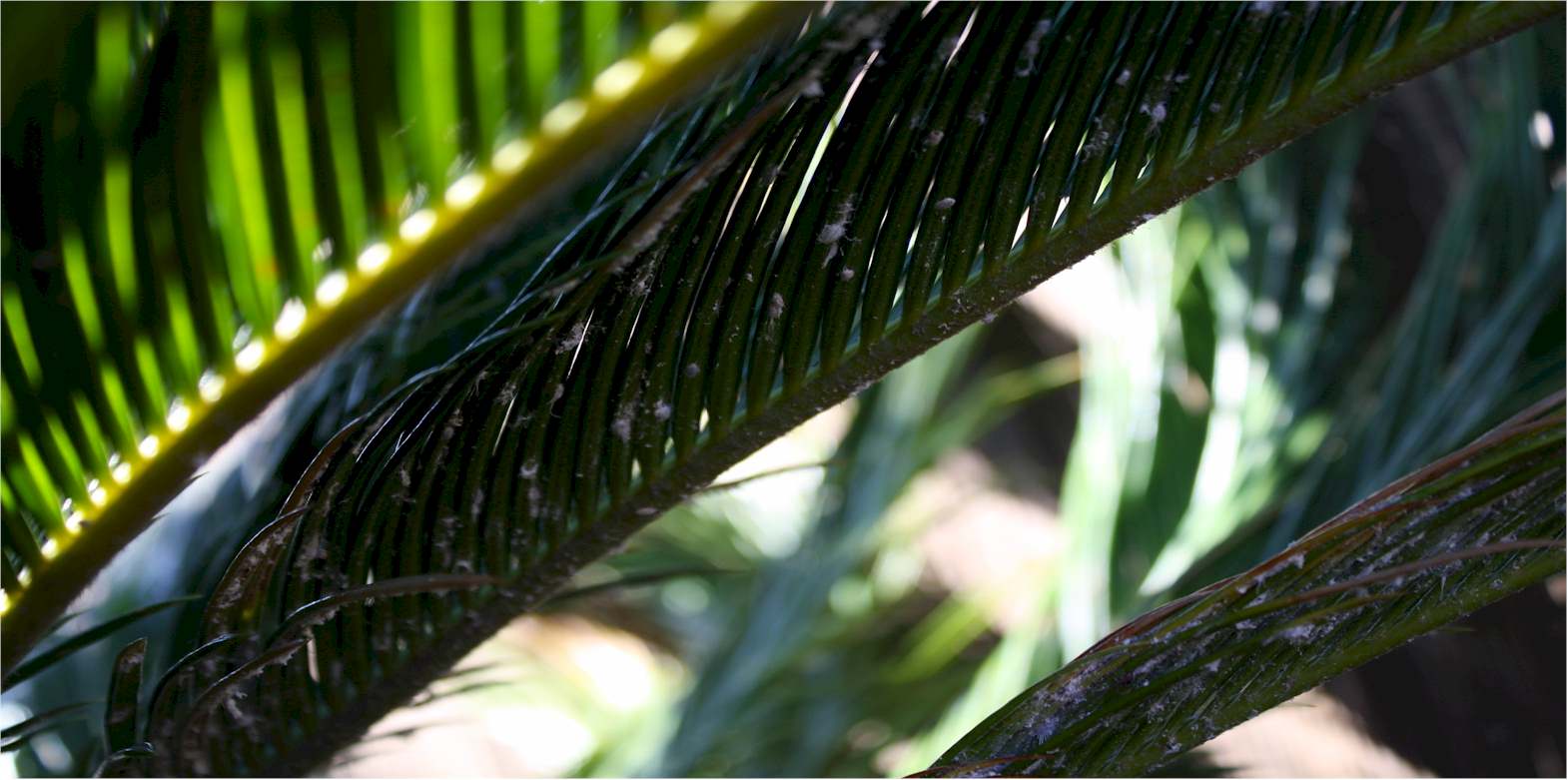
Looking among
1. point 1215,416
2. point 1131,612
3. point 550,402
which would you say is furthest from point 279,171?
point 1215,416

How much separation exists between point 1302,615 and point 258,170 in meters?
0.48

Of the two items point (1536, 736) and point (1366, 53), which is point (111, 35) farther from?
point (1536, 736)

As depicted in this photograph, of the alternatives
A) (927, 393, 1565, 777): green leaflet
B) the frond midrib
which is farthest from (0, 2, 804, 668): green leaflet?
(927, 393, 1565, 777): green leaflet

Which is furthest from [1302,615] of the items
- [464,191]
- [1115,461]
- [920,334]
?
[1115,461]

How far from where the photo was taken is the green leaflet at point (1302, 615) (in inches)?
18.7

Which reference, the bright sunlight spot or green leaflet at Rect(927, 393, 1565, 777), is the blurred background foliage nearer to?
the bright sunlight spot

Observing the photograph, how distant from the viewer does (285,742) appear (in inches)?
26.3

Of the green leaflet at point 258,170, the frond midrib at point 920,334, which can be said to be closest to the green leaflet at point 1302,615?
the frond midrib at point 920,334

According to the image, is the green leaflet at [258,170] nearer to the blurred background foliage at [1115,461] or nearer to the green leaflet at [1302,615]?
the blurred background foliage at [1115,461]

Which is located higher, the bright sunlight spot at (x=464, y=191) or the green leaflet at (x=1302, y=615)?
the bright sunlight spot at (x=464, y=191)

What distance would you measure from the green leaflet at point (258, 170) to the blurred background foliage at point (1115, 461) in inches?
1.8

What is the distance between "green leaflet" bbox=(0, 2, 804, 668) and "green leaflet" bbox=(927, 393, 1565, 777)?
12.5 inches

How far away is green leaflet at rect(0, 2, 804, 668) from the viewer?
0.41 meters

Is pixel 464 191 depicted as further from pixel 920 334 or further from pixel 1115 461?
pixel 1115 461
